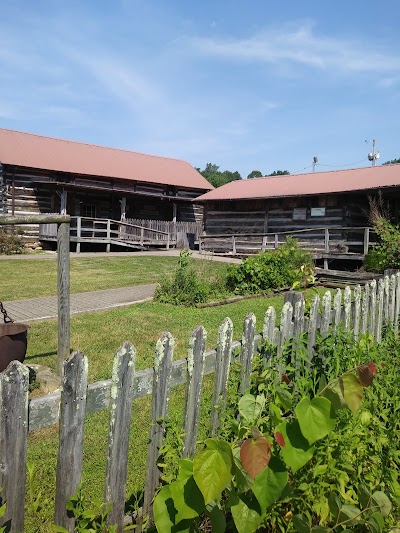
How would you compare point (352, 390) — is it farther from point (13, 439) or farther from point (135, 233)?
point (135, 233)

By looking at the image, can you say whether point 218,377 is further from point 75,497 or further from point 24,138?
point 24,138

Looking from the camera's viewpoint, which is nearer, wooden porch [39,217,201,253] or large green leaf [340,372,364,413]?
large green leaf [340,372,364,413]

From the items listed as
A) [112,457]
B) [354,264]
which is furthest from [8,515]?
[354,264]

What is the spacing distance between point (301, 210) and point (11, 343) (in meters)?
20.7

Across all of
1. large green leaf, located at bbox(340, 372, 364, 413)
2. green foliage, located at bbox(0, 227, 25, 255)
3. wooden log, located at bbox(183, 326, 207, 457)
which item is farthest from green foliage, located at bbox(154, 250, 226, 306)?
green foliage, located at bbox(0, 227, 25, 255)

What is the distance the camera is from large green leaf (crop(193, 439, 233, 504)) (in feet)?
5.16

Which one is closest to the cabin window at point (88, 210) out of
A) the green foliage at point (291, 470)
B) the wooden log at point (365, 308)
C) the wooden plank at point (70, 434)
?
the wooden log at point (365, 308)

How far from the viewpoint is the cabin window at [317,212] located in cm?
2247

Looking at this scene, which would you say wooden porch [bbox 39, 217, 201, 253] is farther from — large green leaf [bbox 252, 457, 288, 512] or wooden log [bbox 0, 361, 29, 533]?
large green leaf [bbox 252, 457, 288, 512]

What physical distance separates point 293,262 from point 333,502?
10970mm

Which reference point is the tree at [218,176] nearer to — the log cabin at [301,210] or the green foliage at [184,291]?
the log cabin at [301,210]

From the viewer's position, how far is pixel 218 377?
8.98ft

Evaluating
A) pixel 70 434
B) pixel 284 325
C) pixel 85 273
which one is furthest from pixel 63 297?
pixel 85 273

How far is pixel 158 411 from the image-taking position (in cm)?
231
